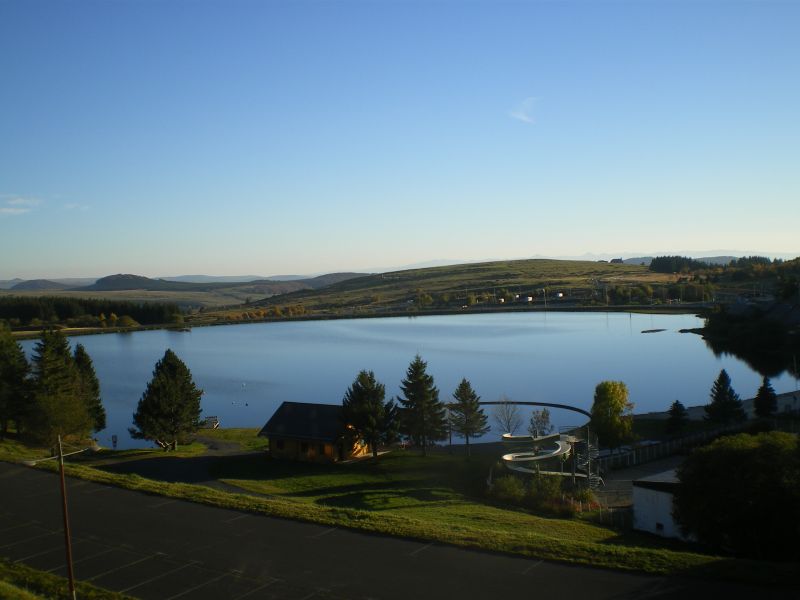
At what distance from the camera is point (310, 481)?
18609 mm

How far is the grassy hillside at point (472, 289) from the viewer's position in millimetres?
116625

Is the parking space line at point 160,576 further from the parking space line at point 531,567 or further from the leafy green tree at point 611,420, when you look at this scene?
the leafy green tree at point 611,420

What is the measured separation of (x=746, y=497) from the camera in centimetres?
1045

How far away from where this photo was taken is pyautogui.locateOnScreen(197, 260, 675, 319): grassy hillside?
383ft

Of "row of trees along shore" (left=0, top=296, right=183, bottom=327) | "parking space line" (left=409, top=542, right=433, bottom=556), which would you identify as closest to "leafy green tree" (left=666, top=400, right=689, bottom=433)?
"parking space line" (left=409, top=542, right=433, bottom=556)

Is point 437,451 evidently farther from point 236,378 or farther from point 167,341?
point 167,341

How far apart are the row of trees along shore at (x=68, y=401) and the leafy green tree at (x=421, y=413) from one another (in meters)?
8.37

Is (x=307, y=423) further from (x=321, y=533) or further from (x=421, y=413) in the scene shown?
(x=321, y=533)

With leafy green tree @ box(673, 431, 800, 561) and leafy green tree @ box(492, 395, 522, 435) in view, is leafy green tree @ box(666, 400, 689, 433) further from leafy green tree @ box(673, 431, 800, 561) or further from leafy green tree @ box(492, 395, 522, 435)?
leafy green tree @ box(673, 431, 800, 561)

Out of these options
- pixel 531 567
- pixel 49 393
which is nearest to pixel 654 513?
pixel 531 567

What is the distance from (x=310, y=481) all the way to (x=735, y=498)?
11201 millimetres

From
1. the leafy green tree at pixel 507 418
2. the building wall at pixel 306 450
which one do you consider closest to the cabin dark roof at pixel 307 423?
the building wall at pixel 306 450

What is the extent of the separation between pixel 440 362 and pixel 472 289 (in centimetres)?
7995

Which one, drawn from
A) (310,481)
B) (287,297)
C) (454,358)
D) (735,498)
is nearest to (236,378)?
(454,358)
